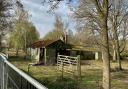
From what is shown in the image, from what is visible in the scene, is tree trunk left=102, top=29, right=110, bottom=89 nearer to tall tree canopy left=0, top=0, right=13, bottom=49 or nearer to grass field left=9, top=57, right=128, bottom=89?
grass field left=9, top=57, right=128, bottom=89

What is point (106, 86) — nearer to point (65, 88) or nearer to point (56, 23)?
point (65, 88)

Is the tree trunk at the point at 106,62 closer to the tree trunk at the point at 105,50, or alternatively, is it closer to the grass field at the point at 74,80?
the tree trunk at the point at 105,50

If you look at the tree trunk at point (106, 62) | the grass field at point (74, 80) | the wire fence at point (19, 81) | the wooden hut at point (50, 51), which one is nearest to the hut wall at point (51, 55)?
the wooden hut at point (50, 51)

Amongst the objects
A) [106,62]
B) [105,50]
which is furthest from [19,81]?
[106,62]

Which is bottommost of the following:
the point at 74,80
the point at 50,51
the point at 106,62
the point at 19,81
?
the point at 74,80

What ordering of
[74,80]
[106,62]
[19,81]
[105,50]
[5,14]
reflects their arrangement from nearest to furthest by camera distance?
[19,81]
[105,50]
[106,62]
[74,80]
[5,14]

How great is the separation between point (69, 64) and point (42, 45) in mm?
18137

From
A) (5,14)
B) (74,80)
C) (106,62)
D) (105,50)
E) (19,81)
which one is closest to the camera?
(19,81)

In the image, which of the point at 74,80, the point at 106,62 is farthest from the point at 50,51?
the point at 106,62

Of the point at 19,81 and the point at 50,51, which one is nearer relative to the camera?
the point at 19,81

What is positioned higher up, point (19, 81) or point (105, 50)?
point (105, 50)

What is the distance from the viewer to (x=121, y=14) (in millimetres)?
46219

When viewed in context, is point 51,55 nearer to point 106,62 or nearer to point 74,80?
point 74,80

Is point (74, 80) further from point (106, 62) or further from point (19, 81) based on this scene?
point (19, 81)
